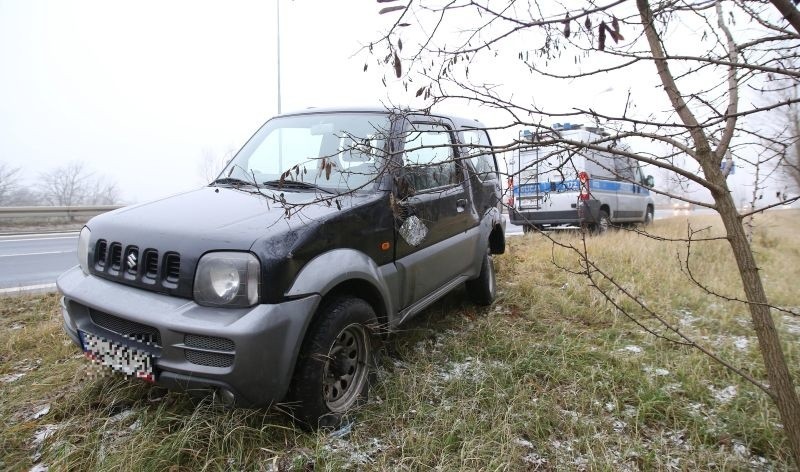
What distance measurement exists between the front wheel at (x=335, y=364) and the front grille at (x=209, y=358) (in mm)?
348

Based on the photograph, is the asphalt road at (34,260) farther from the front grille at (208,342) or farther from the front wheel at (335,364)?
the front wheel at (335,364)

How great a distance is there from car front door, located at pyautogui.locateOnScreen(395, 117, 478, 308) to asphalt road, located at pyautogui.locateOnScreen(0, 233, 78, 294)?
4.23m

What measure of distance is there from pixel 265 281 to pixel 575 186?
166 centimetres

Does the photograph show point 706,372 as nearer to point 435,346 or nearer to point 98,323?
point 435,346

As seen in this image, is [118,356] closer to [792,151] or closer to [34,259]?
[792,151]

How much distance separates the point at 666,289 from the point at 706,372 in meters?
2.01

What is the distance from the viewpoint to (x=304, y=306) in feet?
6.74

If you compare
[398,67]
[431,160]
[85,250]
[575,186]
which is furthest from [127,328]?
[575,186]

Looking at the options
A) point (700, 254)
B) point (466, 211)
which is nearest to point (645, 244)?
point (700, 254)

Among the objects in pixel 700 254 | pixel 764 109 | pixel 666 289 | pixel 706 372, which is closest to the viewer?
pixel 764 109

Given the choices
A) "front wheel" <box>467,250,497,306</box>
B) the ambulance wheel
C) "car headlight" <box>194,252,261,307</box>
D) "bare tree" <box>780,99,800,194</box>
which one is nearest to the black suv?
"car headlight" <box>194,252,261,307</box>

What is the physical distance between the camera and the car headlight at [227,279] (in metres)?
1.96

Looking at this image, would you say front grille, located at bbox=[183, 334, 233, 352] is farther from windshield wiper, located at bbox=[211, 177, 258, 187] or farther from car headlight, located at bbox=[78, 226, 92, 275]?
windshield wiper, located at bbox=[211, 177, 258, 187]

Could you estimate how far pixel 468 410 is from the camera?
2410 millimetres
